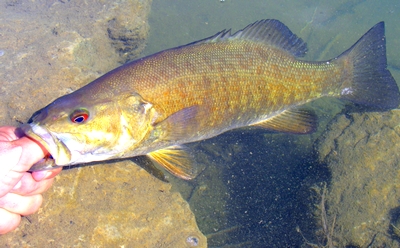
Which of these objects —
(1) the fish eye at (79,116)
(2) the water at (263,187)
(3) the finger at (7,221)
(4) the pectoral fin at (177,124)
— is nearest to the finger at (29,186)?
(3) the finger at (7,221)

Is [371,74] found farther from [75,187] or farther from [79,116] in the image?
[75,187]

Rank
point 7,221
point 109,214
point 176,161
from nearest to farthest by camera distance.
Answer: point 7,221
point 109,214
point 176,161

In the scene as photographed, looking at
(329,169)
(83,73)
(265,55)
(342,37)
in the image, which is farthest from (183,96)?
(342,37)

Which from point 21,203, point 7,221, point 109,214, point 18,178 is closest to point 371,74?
point 109,214

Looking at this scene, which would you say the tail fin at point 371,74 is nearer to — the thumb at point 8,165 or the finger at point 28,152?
the finger at point 28,152

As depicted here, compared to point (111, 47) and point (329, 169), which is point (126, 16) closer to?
point (111, 47)

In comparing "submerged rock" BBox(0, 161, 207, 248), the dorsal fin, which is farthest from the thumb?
the dorsal fin

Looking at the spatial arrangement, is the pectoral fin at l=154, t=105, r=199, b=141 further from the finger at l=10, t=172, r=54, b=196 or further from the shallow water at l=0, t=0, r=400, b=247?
the shallow water at l=0, t=0, r=400, b=247
